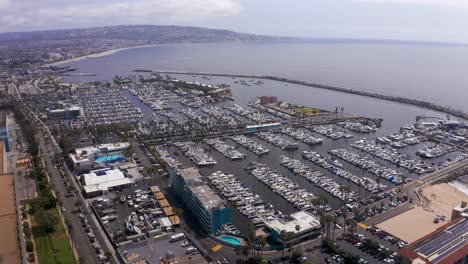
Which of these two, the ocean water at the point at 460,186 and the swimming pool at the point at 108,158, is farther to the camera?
the swimming pool at the point at 108,158

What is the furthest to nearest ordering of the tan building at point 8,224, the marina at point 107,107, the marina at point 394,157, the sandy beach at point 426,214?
the marina at point 107,107 → the marina at point 394,157 → the sandy beach at point 426,214 → the tan building at point 8,224

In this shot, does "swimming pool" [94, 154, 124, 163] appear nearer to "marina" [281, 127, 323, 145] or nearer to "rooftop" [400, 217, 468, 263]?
"marina" [281, 127, 323, 145]

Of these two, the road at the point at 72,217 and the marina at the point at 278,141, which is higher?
the marina at the point at 278,141

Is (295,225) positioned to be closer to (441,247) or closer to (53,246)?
(441,247)

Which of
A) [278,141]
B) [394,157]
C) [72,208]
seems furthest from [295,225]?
[278,141]

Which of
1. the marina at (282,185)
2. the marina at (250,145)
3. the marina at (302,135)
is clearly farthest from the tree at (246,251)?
the marina at (302,135)

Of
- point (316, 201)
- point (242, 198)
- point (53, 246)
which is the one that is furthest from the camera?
point (242, 198)

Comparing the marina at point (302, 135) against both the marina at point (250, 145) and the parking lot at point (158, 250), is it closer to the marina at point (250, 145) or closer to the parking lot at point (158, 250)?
the marina at point (250, 145)

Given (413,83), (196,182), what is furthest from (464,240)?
(413,83)
